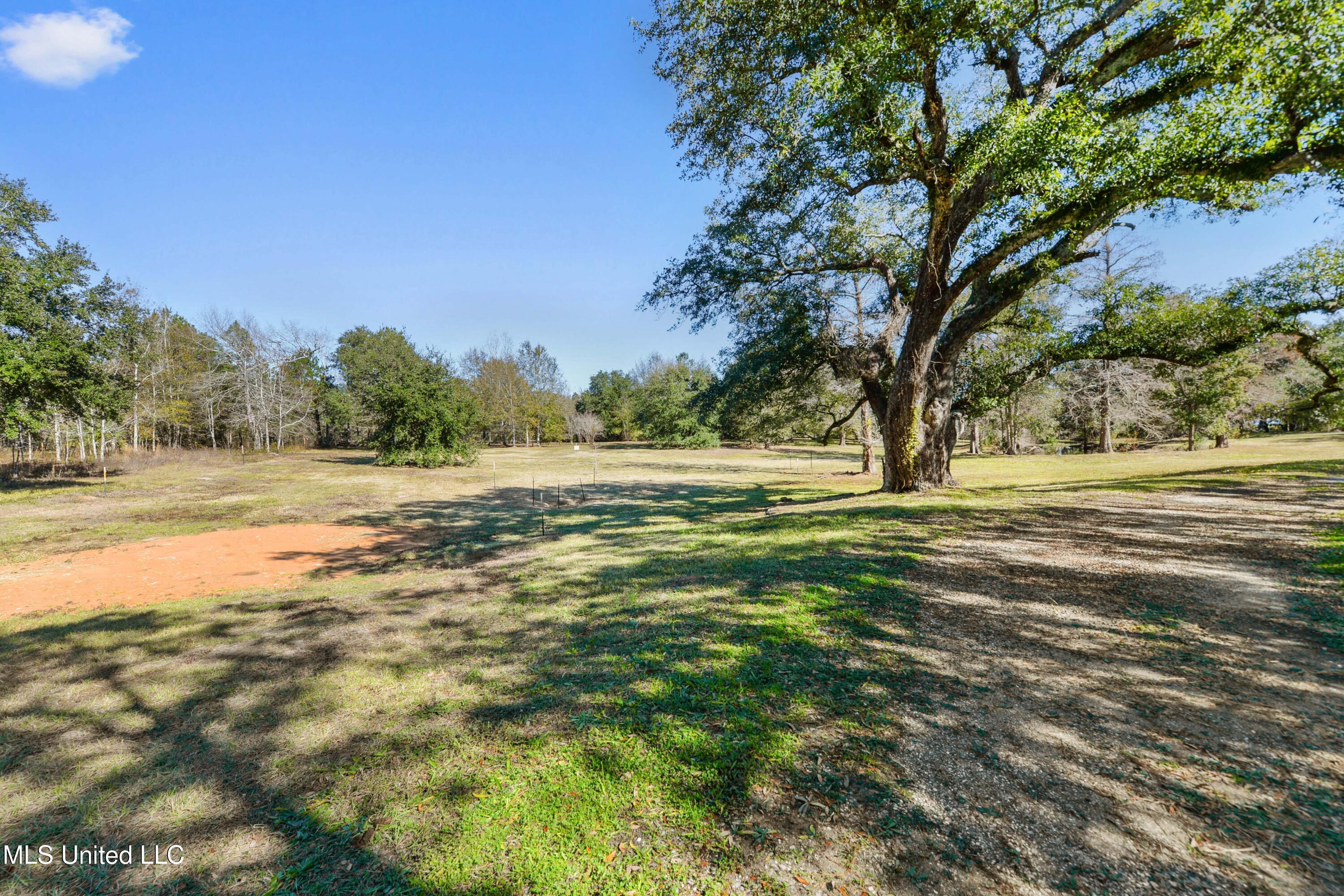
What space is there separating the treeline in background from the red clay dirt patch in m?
11.4

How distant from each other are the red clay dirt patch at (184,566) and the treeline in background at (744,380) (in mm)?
11431

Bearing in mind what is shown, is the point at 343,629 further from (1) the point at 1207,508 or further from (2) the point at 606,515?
(1) the point at 1207,508

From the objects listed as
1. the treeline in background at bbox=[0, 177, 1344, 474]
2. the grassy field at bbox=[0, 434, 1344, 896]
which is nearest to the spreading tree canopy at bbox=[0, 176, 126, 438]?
the treeline in background at bbox=[0, 177, 1344, 474]

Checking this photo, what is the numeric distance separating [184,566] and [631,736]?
1070cm

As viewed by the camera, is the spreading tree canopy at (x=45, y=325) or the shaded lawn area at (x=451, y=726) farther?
the spreading tree canopy at (x=45, y=325)

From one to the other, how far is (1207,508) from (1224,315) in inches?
171

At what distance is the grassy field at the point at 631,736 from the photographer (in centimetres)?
203

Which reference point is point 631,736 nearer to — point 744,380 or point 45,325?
point 744,380

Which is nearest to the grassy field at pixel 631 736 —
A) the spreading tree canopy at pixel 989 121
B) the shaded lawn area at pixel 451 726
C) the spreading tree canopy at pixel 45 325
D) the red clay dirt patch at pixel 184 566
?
the shaded lawn area at pixel 451 726

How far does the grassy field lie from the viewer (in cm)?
203

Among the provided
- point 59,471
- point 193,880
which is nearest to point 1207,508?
point 193,880

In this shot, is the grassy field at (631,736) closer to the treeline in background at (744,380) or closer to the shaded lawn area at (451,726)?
the shaded lawn area at (451,726)

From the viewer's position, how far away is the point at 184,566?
29.5ft

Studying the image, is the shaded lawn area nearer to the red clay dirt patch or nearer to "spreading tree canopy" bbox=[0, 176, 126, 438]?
the red clay dirt patch
